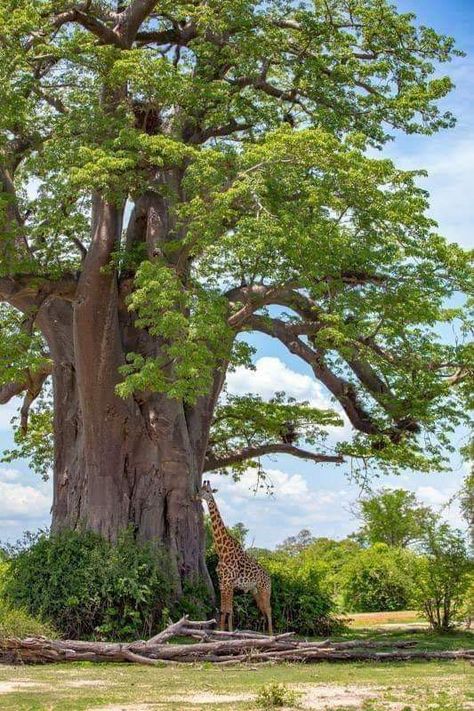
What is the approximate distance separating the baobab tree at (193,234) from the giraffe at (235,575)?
146 centimetres

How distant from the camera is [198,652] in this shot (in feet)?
43.7

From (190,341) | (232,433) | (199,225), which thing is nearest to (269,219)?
(199,225)

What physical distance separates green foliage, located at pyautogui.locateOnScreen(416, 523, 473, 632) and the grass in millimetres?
6261

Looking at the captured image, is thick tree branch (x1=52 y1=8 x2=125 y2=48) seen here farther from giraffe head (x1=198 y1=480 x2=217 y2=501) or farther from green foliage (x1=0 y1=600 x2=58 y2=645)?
green foliage (x1=0 y1=600 x2=58 y2=645)

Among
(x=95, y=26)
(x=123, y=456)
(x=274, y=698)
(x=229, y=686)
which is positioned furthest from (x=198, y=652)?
(x=95, y=26)

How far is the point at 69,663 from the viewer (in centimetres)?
1324

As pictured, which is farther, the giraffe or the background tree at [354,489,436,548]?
the background tree at [354,489,436,548]

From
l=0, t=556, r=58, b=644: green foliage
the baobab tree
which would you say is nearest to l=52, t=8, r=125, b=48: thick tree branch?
the baobab tree

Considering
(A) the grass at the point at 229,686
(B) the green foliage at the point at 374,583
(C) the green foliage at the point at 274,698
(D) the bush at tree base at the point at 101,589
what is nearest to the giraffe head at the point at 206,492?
(D) the bush at tree base at the point at 101,589

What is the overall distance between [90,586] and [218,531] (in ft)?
8.51

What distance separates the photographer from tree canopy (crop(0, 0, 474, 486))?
15891 mm

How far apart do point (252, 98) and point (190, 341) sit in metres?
7.18

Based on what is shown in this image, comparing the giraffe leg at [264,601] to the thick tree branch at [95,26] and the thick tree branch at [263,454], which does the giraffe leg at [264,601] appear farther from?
the thick tree branch at [95,26]

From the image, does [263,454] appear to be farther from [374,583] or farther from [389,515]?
[389,515]
